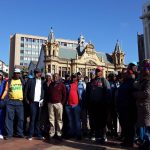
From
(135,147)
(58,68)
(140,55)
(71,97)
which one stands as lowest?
(135,147)

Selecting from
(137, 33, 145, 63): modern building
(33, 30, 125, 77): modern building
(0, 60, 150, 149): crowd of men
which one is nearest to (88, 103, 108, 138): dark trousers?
(0, 60, 150, 149): crowd of men

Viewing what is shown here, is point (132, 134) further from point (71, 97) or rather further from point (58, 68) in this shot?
point (58, 68)

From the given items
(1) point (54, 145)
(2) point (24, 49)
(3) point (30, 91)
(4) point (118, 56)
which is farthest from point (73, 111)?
(2) point (24, 49)

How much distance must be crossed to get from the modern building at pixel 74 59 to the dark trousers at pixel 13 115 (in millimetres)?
50418

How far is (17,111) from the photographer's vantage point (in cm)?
792

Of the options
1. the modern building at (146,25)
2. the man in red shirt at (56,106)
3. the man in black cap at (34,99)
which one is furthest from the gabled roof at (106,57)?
the man in red shirt at (56,106)

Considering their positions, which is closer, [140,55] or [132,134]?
[132,134]

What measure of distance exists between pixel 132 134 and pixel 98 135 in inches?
43.4

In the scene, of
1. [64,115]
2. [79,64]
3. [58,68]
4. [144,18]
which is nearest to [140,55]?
[144,18]

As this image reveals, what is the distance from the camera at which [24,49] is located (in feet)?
387

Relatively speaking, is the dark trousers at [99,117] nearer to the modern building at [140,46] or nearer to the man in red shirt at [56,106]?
the man in red shirt at [56,106]

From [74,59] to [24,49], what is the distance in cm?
5742

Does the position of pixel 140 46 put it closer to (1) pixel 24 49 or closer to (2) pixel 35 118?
(1) pixel 24 49

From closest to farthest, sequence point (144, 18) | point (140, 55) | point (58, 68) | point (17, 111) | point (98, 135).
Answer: point (98, 135)
point (17, 111)
point (58, 68)
point (144, 18)
point (140, 55)
